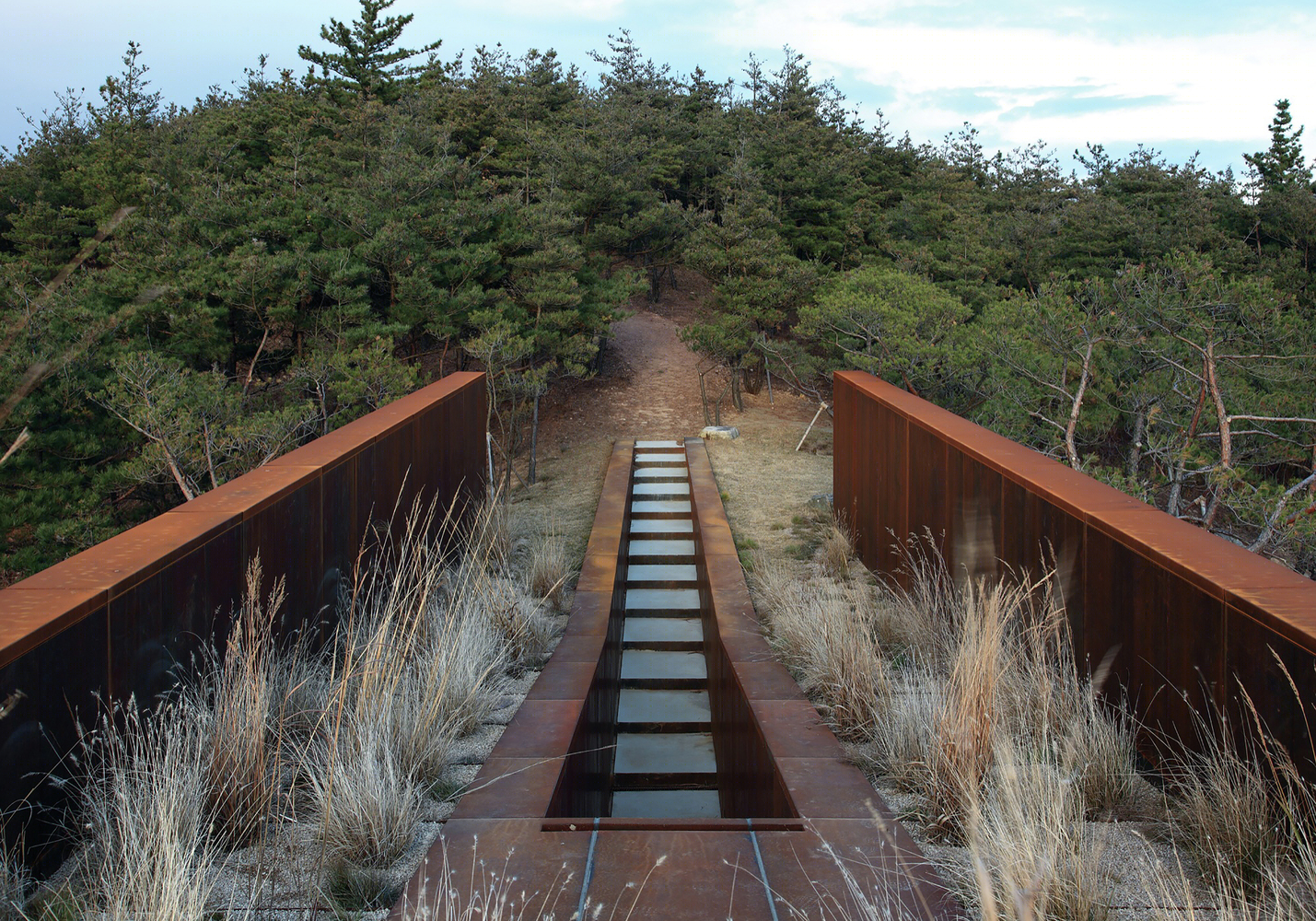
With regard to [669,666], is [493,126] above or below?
above

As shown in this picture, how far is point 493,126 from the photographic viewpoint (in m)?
24.5

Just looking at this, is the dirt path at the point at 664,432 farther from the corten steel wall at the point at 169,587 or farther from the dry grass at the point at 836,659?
the corten steel wall at the point at 169,587

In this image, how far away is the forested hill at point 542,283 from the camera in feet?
32.1

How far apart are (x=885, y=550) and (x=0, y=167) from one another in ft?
89.3

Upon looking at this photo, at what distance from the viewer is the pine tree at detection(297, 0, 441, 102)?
22719mm

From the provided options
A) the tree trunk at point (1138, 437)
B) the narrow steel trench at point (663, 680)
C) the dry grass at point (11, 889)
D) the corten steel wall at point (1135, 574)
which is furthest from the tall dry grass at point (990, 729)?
the tree trunk at point (1138, 437)

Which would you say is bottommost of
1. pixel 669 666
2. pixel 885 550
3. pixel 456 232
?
pixel 669 666

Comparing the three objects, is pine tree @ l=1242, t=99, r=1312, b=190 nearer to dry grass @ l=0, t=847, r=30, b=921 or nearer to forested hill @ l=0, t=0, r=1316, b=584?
forested hill @ l=0, t=0, r=1316, b=584

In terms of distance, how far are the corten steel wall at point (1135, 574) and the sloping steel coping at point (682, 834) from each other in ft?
3.32

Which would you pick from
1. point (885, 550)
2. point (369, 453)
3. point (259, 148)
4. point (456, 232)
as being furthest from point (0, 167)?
point (885, 550)

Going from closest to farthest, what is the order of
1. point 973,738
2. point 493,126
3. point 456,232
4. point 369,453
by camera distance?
point 973,738 → point 369,453 → point 456,232 → point 493,126

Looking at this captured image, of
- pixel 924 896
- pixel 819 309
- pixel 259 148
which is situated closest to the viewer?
pixel 924 896

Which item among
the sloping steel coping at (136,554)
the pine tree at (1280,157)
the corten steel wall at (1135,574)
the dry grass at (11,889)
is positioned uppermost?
the pine tree at (1280,157)

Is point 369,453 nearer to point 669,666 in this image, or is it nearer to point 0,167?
point 669,666
